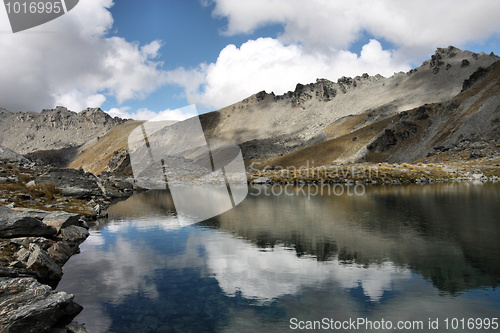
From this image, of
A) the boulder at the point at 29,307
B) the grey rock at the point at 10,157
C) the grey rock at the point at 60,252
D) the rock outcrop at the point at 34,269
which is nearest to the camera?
the boulder at the point at 29,307

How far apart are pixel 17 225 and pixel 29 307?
13411mm

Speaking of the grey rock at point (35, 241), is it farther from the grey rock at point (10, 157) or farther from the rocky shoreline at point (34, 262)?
the grey rock at point (10, 157)

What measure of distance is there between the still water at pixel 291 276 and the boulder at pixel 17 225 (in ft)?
13.3

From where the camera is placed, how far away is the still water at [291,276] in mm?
16734

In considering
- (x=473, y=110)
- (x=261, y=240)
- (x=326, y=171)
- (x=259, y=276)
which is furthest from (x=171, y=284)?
(x=473, y=110)

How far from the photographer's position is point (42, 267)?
822 inches

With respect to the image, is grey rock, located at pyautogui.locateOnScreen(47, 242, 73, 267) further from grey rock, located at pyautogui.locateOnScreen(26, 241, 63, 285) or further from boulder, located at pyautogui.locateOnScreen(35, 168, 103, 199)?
boulder, located at pyautogui.locateOnScreen(35, 168, 103, 199)

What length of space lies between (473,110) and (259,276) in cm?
20738

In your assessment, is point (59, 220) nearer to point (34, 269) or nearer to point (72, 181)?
point (34, 269)

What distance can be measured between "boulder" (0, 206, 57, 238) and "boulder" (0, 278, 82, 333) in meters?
10.3

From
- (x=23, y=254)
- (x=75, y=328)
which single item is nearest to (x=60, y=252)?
(x=23, y=254)

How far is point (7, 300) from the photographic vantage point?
14.0 m

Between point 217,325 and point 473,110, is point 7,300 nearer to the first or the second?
point 217,325

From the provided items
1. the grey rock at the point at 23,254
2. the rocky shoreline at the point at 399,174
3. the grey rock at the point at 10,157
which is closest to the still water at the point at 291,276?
the grey rock at the point at 23,254
